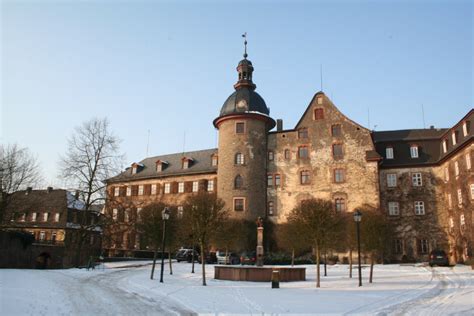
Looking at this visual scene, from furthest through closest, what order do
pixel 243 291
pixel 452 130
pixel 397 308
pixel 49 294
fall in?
1. pixel 452 130
2. pixel 243 291
3. pixel 49 294
4. pixel 397 308

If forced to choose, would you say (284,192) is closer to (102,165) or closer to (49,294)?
(102,165)

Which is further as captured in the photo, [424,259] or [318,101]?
[318,101]

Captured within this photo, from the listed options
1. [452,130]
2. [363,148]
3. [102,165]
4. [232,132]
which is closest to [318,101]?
[363,148]

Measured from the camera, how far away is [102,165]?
3500cm

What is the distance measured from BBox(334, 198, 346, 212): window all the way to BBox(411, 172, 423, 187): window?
24.6 feet

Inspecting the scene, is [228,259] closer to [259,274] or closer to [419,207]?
[259,274]

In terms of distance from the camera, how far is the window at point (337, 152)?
4453cm

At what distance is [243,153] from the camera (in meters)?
45.4

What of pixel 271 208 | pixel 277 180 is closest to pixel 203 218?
pixel 271 208

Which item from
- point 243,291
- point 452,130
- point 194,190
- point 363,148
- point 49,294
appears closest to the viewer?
point 49,294

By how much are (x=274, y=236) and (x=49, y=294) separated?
30976mm

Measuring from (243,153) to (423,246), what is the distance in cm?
2060

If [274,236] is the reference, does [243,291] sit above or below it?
below

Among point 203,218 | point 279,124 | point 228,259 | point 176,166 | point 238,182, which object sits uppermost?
point 279,124
